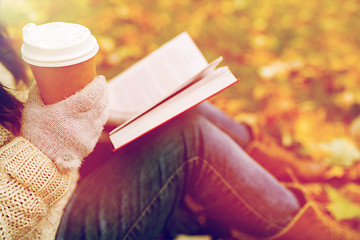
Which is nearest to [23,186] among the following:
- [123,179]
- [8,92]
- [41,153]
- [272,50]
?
[41,153]

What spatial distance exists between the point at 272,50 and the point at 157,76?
1.19 m

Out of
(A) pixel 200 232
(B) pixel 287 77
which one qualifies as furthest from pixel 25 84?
(B) pixel 287 77

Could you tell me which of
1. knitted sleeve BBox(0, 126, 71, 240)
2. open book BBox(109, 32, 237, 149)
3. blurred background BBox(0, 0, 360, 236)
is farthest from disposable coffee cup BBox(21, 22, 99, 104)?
blurred background BBox(0, 0, 360, 236)

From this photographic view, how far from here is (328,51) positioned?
2.08m

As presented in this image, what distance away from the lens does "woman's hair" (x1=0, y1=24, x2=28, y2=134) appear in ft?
2.30

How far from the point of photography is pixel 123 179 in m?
0.94

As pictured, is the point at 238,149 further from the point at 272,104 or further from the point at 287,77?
the point at 287,77

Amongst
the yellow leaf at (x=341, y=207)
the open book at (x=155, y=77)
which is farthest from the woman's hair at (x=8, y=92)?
the yellow leaf at (x=341, y=207)

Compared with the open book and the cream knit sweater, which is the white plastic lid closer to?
the cream knit sweater

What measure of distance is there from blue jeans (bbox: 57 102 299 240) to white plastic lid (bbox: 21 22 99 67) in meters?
0.42

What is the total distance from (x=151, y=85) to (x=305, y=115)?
1.00 metres

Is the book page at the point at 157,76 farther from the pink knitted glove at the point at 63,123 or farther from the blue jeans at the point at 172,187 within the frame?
the pink knitted glove at the point at 63,123

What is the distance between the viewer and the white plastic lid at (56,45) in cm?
59

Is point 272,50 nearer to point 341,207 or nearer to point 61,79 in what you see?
point 341,207
